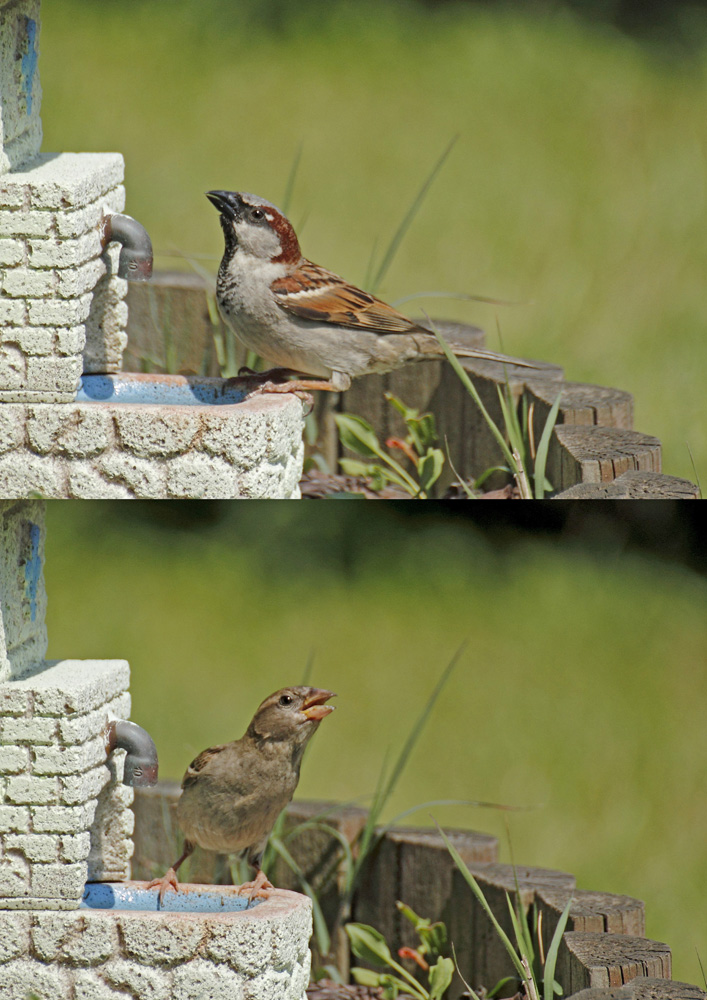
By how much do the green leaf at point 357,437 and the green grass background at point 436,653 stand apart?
132 cm

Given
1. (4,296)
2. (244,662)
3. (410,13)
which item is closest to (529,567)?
(244,662)

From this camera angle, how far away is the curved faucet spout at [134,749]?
8.66 feet

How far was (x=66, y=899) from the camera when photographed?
2441mm

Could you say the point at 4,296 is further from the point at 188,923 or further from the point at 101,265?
the point at 188,923

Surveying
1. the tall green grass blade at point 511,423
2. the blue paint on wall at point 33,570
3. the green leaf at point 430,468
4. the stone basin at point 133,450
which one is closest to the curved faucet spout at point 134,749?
the blue paint on wall at point 33,570

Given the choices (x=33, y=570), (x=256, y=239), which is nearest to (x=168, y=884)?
(x=33, y=570)

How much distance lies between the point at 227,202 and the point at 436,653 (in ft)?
9.54

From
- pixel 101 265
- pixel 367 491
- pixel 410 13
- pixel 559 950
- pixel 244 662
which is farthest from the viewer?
pixel 244 662

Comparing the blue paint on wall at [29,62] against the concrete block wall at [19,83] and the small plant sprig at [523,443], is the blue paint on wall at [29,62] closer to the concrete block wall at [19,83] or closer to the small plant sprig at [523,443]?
the concrete block wall at [19,83]

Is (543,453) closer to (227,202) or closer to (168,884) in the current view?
(227,202)

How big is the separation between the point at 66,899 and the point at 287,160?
9.35 feet

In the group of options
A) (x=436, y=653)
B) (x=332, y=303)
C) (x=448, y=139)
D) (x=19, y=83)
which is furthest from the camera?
(x=436, y=653)

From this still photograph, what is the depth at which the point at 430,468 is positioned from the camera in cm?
353

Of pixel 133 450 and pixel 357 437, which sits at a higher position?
pixel 357 437
